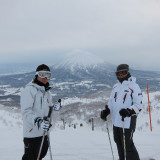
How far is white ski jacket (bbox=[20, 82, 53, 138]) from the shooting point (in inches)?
114

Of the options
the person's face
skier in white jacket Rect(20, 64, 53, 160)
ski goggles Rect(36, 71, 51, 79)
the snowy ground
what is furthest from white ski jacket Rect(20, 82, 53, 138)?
the snowy ground

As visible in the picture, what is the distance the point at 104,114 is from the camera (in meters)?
4.06

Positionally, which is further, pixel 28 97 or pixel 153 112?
pixel 153 112

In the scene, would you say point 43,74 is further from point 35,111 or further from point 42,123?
point 42,123

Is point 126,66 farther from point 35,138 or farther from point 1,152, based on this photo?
point 1,152

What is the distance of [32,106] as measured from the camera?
2.99 metres

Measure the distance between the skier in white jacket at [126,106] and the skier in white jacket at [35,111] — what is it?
1450 mm

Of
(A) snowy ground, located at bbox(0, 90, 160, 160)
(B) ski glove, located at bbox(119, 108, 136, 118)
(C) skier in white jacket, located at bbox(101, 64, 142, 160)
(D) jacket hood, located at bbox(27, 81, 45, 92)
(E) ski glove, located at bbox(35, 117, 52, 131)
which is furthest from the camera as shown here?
(A) snowy ground, located at bbox(0, 90, 160, 160)

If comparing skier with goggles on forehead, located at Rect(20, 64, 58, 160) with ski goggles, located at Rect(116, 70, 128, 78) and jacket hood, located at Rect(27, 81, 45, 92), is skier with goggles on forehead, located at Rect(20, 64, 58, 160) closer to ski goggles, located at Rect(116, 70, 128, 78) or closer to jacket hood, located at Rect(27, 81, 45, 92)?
jacket hood, located at Rect(27, 81, 45, 92)

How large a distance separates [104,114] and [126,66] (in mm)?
1202

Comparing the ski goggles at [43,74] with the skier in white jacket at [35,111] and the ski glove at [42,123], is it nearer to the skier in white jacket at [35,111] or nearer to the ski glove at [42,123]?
the skier in white jacket at [35,111]

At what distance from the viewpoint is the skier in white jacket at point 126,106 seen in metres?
3.45

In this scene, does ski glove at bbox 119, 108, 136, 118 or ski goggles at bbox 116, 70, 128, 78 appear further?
ski goggles at bbox 116, 70, 128, 78

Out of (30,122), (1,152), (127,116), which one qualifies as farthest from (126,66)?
(1,152)
